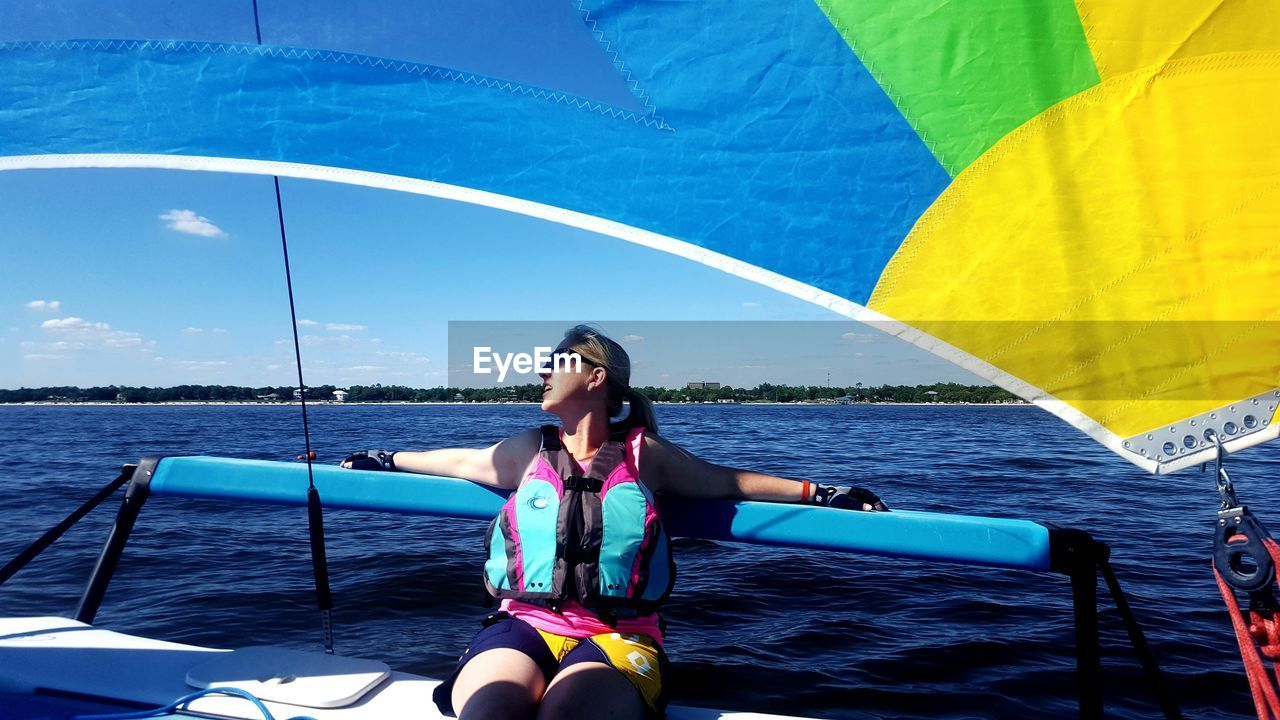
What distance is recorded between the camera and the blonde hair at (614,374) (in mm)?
2451

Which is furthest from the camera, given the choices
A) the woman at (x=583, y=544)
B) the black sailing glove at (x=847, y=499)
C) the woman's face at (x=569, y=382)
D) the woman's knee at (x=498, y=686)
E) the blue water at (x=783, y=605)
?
the blue water at (x=783, y=605)

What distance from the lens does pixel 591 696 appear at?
1826mm

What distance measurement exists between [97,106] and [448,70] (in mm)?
948

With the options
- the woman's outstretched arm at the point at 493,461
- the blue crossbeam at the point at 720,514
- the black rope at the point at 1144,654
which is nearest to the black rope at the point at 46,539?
the blue crossbeam at the point at 720,514

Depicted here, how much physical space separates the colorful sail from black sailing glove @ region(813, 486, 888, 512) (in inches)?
29.4

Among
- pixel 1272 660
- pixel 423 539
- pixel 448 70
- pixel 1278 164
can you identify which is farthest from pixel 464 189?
pixel 423 539

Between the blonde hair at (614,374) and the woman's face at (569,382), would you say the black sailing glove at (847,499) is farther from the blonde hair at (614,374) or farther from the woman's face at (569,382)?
the woman's face at (569,382)

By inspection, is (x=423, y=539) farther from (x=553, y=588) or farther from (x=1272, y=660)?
(x=1272, y=660)

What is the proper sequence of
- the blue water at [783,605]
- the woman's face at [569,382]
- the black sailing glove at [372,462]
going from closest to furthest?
1. the woman's face at [569,382]
2. the black sailing glove at [372,462]
3. the blue water at [783,605]

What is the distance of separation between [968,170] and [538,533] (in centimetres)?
143

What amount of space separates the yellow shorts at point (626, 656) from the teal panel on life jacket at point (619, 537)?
13 cm

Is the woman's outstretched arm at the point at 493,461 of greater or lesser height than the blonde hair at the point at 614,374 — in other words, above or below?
below

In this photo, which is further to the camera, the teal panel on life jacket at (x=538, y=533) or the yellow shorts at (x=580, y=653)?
the teal panel on life jacket at (x=538, y=533)

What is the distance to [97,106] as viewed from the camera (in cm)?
201
